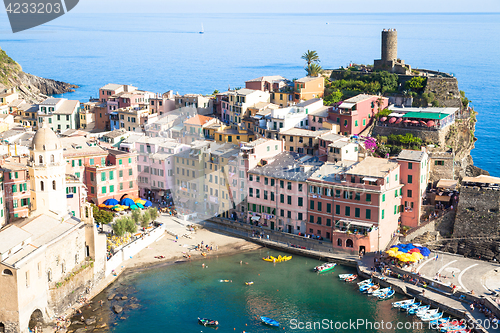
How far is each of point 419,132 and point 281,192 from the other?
20.3m

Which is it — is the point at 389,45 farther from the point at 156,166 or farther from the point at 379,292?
the point at 379,292

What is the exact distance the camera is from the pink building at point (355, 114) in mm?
74812

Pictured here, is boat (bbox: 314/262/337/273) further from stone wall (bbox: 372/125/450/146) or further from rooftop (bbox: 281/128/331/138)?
stone wall (bbox: 372/125/450/146)

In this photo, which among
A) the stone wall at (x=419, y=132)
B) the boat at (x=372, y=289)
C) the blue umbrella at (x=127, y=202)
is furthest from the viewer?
the stone wall at (x=419, y=132)

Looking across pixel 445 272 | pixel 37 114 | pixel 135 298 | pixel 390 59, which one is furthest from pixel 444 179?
pixel 37 114

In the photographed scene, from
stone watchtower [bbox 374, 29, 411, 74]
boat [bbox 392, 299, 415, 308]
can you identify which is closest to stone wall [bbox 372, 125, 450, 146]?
stone watchtower [bbox 374, 29, 411, 74]

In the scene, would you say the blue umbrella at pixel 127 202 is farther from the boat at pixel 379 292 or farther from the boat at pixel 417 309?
the boat at pixel 417 309

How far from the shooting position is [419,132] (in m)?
73.4

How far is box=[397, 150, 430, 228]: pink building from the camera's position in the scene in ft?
204

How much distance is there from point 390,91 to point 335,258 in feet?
110

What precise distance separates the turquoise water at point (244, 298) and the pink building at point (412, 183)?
10152mm

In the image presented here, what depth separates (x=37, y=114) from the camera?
314 feet

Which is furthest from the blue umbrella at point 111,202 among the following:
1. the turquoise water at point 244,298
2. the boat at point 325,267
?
the boat at point 325,267

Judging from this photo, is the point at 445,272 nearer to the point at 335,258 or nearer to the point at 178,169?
the point at 335,258
